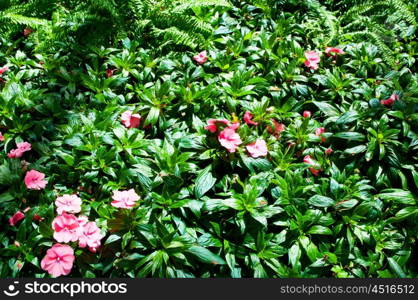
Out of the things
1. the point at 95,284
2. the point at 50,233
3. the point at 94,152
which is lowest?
the point at 95,284

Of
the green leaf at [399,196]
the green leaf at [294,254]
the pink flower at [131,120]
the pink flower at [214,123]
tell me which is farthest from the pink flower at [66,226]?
the green leaf at [399,196]

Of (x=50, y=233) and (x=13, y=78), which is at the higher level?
(x=13, y=78)

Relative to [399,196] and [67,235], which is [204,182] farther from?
[399,196]

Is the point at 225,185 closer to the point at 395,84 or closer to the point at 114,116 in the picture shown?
the point at 114,116

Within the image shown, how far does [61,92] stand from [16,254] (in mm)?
1096

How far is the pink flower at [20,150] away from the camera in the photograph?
2235 mm

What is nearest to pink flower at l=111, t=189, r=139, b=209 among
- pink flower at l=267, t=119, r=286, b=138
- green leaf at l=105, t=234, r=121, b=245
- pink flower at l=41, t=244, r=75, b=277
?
green leaf at l=105, t=234, r=121, b=245

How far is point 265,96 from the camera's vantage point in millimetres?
2664

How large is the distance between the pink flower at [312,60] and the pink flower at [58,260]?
6.36ft

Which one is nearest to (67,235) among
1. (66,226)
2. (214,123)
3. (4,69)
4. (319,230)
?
(66,226)

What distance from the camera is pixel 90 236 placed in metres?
1.88

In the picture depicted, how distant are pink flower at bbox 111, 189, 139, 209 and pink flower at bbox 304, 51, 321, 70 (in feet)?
5.15

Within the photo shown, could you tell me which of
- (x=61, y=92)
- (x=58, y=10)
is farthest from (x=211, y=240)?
(x=58, y=10)

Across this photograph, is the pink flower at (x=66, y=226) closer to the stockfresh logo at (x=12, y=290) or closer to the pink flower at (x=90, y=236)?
the pink flower at (x=90, y=236)
